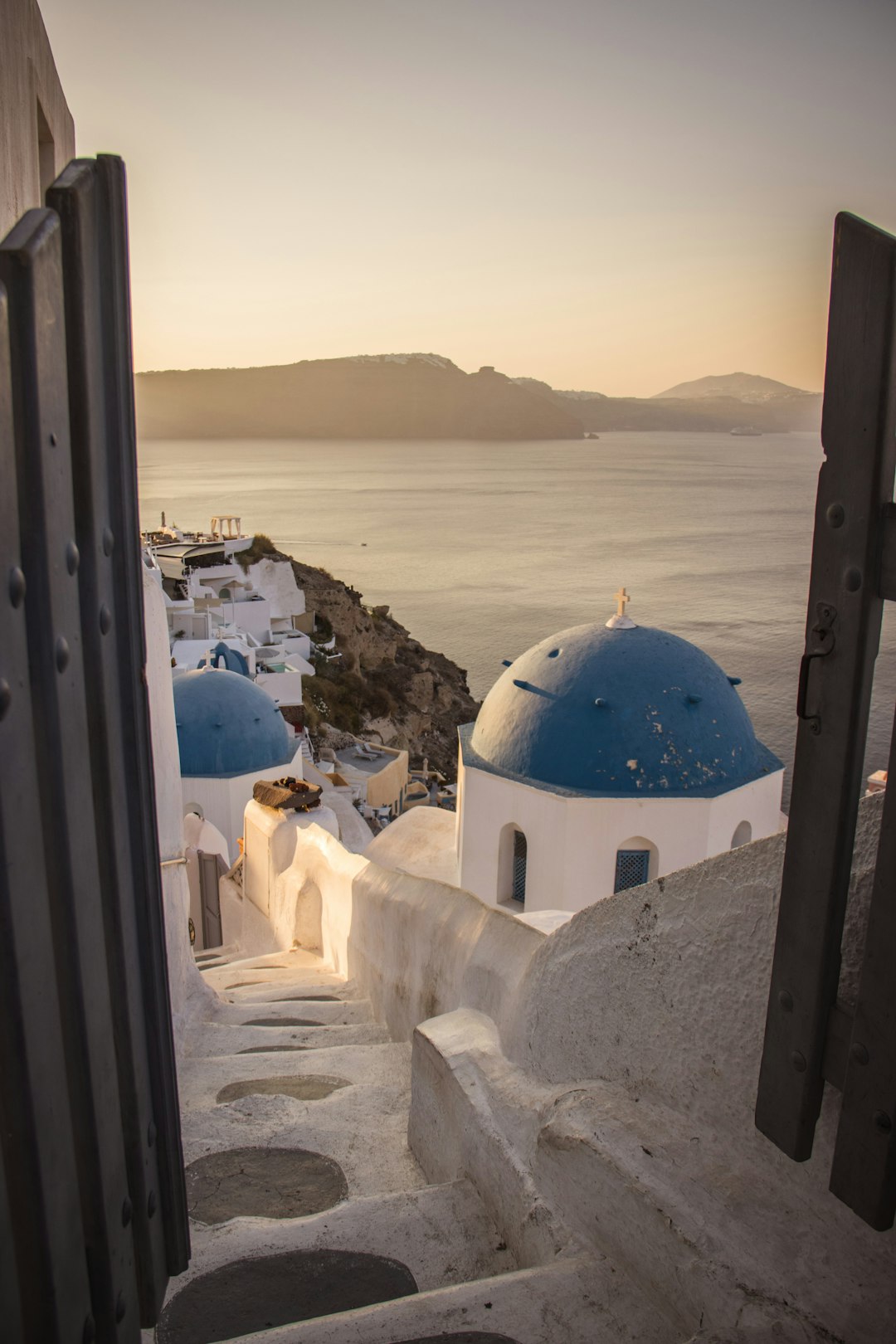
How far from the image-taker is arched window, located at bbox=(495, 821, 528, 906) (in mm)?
11414

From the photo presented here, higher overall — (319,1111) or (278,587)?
(319,1111)

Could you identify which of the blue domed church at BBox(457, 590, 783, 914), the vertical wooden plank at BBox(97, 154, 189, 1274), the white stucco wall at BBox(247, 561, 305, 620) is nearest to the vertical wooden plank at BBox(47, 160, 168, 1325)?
the vertical wooden plank at BBox(97, 154, 189, 1274)

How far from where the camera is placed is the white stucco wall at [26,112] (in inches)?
78.3

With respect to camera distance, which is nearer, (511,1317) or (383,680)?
(511,1317)

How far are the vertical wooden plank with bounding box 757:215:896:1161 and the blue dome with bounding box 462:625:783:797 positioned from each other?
8.71m

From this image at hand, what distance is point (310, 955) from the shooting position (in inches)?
320

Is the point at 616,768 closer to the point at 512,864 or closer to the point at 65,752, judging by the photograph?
the point at 512,864

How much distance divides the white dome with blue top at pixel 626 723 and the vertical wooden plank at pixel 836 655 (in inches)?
343

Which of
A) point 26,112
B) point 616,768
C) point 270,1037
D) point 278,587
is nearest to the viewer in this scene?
point 26,112

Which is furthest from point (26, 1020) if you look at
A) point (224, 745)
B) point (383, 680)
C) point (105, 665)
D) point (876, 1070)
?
point (383, 680)

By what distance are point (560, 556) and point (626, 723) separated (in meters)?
82.6

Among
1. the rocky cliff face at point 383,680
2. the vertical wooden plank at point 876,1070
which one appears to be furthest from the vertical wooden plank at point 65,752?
the rocky cliff face at point 383,680

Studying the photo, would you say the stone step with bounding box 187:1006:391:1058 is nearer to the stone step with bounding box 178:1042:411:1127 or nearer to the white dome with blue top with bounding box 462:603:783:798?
the stone step with bounding box 178:1042:411:1127

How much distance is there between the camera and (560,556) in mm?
92312
